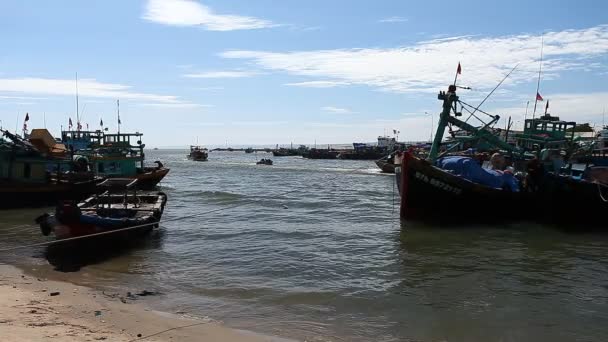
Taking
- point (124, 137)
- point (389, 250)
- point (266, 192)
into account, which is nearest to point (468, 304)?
point (389, 250)

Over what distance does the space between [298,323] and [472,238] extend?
33.0ft

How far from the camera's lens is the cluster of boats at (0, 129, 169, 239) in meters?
14.2

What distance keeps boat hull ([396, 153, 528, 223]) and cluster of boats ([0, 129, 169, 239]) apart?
29.6ft

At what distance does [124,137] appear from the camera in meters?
35.2

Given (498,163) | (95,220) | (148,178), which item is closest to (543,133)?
(498,163)

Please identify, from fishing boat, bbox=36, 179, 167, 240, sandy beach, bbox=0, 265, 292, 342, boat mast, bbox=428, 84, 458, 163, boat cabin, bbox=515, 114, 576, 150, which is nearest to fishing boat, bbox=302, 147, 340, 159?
boat cabin, bbox=515, 114, 576, 150

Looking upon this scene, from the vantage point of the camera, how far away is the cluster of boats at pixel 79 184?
14.2m

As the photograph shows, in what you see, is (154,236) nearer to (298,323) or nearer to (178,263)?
(178,263)

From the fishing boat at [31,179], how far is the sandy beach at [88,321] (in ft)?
52.4

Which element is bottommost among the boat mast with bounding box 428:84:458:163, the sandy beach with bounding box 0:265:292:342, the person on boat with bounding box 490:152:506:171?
the sandy beach with bounding box 0:265:292:342

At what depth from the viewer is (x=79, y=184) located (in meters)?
25.5

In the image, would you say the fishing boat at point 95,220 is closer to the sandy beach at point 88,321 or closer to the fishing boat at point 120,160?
the sandy beach at point 88,321

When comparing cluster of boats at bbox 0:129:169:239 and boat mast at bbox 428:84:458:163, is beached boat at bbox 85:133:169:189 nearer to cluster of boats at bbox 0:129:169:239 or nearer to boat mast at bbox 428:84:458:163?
cluster of boats at bbox 0:129:169:239

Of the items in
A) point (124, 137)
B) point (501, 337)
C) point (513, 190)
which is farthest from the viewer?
point (124, 137)
